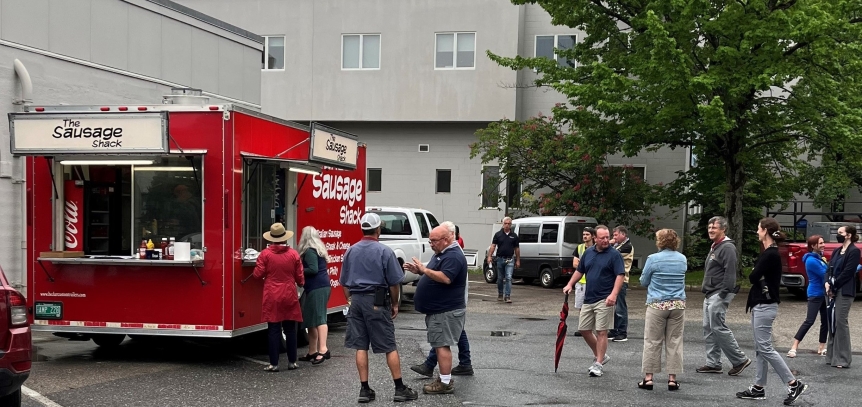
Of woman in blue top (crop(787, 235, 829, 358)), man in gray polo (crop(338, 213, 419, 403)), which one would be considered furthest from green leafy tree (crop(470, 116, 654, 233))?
man in gray polo (crop(338, 213, 419, 403))

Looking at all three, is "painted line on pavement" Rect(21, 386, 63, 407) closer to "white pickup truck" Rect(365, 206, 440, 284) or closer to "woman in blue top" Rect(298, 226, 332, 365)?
"woman in blue top" Rect(298, 226, 332, 365)

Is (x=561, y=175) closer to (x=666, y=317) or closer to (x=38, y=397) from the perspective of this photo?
(x=666, y=317)

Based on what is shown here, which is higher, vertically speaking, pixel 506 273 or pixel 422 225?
pixel 422 225

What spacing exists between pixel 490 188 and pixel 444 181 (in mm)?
1957

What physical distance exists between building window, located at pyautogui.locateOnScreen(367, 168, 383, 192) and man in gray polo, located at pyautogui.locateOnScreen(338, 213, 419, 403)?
22653mm

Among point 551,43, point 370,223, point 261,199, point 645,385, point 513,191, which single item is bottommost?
point 645,385

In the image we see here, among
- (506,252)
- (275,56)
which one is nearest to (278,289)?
(506,252)

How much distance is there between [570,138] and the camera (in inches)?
918

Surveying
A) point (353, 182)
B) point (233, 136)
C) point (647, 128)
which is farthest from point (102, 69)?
point (647, 128)

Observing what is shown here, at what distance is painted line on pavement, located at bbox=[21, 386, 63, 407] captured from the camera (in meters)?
8.30

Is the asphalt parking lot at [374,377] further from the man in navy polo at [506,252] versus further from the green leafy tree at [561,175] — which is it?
the green leafy tree at [561,175]

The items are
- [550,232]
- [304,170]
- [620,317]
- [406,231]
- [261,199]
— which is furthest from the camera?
[550,232]

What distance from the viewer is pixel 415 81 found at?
2981cm

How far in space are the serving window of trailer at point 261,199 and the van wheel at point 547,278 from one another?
12.9m
